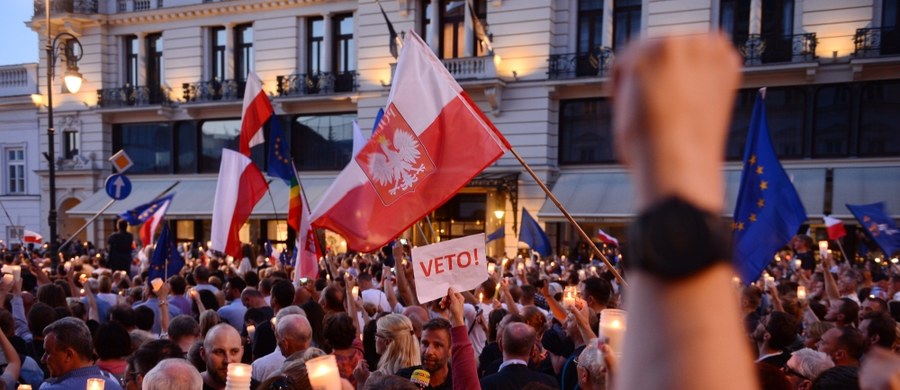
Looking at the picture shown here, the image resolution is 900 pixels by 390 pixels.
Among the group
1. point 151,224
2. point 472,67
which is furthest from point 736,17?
point 151,224

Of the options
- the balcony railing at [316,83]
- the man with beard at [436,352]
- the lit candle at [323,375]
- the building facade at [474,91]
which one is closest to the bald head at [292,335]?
the man with beard at [436,352]

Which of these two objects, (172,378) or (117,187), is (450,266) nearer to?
(172,378)

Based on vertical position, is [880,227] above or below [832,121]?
below

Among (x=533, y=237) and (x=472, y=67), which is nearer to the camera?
(x=533, y=237)

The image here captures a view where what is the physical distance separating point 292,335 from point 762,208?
572 cm

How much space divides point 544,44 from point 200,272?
15.4 metres

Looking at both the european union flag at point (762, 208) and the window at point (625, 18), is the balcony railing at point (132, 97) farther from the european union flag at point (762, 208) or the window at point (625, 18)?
the european union flag at point (762, 208)

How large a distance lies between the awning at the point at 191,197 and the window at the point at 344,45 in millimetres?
4178

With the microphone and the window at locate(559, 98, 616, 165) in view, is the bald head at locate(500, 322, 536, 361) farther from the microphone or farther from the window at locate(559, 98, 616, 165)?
the window at locate(559, 98, 616, 165)

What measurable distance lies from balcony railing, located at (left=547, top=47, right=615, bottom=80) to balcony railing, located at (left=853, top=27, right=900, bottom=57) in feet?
21.9

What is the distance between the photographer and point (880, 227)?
11.9 m

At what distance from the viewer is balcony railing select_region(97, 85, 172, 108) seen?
28.9 metres

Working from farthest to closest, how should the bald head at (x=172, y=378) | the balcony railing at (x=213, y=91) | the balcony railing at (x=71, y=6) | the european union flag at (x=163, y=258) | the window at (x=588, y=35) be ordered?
the balcony railing at (x=71, y=6)
the balcony railing at (x=213, y=91)
the window at (x=588, y=35)
the european union flag at (x=163, y=258)
the bald head at (x=172, y=378)

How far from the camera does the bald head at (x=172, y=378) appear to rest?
3.21 meters
